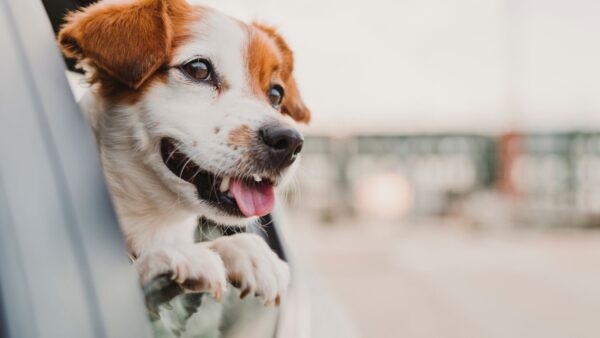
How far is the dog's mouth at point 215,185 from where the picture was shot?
41.8 inches

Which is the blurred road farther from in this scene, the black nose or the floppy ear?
the floppy ear

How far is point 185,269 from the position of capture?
3.09ft

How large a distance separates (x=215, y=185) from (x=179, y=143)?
0.09 m

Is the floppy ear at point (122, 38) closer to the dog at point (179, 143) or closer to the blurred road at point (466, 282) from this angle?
the dog at point (179, 143)

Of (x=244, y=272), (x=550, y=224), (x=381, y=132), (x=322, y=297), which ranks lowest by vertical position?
(x=550, y=224)

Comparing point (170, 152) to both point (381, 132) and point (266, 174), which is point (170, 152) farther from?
point (381, 132)

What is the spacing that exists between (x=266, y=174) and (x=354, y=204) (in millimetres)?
20363

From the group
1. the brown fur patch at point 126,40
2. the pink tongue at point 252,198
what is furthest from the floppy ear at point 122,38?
the pink tongue at point 252,198

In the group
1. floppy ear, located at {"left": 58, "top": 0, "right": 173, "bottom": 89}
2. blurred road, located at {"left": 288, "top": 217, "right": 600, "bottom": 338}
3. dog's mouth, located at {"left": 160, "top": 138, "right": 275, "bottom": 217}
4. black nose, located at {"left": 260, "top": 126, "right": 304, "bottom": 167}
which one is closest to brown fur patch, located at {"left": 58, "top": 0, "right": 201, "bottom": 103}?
floppy ear, located at {"left": 58, "top": 0, "right": 173, "bottom": 89}

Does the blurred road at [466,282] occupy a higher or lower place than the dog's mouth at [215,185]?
lower

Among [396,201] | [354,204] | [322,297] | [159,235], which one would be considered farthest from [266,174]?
[354,204]

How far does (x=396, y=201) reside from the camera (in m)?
18.8

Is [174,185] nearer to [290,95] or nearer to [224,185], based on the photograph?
[224,185]

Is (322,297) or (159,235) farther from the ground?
(159,235)
